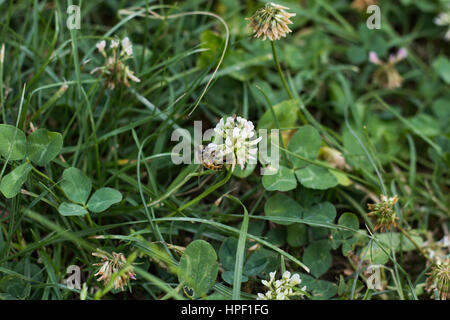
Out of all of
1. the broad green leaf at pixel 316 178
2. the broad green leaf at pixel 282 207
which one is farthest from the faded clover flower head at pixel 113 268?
the broad green leaf at pixel 316 178

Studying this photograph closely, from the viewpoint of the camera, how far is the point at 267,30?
50.1 inches

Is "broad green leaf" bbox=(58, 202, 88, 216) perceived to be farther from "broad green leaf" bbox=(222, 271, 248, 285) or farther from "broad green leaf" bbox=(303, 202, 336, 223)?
"broad green leaf" bbox=(303, 202, 336, 223)

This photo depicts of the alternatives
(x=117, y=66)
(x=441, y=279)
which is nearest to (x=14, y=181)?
(x=117, y=66)

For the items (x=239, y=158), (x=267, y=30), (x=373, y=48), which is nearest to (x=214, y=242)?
(x=239, y=158)

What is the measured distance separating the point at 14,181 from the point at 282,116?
0.80 meters

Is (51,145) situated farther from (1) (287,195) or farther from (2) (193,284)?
(1) (287,195)

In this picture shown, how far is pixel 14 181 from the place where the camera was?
4.05ft

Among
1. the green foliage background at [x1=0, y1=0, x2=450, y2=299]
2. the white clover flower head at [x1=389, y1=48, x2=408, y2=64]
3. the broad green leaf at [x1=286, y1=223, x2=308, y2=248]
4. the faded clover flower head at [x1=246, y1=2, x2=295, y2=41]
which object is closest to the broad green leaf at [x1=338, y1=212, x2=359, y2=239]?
the green foliage background at [x1=0, y1=0, x2=450, y2=299]

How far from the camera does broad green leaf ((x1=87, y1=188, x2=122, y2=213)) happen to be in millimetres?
1289

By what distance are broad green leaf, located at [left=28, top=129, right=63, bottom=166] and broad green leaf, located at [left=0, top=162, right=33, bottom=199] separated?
0.05 meters

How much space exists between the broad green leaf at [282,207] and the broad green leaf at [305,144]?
11 cm

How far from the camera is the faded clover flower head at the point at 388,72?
1.95m

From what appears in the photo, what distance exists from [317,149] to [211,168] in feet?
1.27

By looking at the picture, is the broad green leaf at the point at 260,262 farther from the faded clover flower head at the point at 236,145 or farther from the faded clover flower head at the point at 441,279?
the faded clover flower head at the point at 441,279
